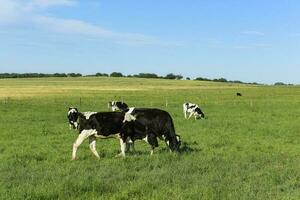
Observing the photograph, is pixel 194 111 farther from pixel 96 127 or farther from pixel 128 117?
Answer: pixel 96 127

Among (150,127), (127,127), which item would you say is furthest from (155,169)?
(150,127)

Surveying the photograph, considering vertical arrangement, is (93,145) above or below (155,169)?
above

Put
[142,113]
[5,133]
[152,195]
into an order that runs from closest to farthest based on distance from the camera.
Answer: [152,195]
[142,113]
[5,133]

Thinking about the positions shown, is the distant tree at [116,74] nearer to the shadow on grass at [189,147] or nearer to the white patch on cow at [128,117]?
the shadow on grass at [189,147]

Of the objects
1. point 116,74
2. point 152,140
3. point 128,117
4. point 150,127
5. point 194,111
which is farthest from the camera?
point 116,74

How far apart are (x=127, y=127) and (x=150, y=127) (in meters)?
1.05

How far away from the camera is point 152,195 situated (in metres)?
9.41

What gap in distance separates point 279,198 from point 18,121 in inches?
876

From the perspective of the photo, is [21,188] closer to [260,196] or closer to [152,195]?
[152,195]

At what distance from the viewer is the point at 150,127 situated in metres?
17.3

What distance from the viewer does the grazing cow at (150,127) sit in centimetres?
1672

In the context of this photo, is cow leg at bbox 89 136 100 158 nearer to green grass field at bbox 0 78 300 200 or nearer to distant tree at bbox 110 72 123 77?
green grass field at bbox 0 78 300 200

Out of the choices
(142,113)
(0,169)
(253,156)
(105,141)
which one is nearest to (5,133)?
(105,141)

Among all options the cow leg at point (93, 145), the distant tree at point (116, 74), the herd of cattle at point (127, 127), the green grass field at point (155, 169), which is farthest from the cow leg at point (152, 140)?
the distant tree at point (116, 74)
